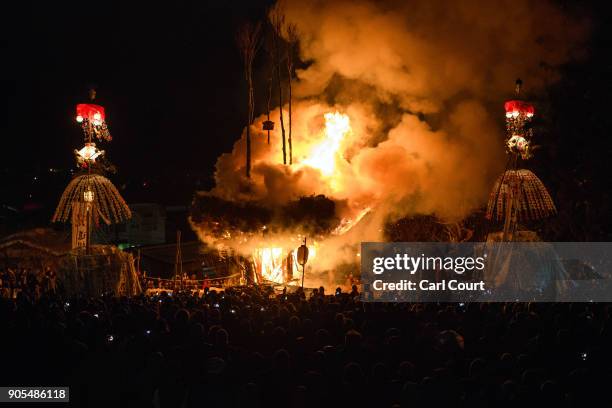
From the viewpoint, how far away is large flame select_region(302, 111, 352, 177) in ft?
56.6

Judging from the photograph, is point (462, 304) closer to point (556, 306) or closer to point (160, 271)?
point (556, 306)

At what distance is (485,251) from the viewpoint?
13.9 metres

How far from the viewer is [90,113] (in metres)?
13.5

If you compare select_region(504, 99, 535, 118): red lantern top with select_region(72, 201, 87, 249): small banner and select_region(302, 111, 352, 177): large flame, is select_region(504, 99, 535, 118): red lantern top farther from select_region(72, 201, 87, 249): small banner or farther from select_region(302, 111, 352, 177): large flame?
select_region(72, 201, 87, 249): small banner

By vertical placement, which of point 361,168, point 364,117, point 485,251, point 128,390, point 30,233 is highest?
point 364,117

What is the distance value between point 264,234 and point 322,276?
117 inches

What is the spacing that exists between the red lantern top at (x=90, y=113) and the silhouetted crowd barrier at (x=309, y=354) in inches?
206

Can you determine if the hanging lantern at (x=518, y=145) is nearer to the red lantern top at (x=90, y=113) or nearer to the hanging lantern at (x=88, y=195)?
the red lantern top at (x=90, y=113)

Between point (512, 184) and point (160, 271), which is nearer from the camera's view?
point (512, 184)

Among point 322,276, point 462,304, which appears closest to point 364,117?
point 322,276

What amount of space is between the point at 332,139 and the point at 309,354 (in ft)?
37.3

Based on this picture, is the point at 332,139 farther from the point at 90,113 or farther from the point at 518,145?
the point at 90,113

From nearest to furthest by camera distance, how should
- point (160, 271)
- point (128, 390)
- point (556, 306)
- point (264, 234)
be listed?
point (128, 390) < point (556, 306) < point (264, 234) < point (160, 271)

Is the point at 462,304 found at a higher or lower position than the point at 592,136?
lower
